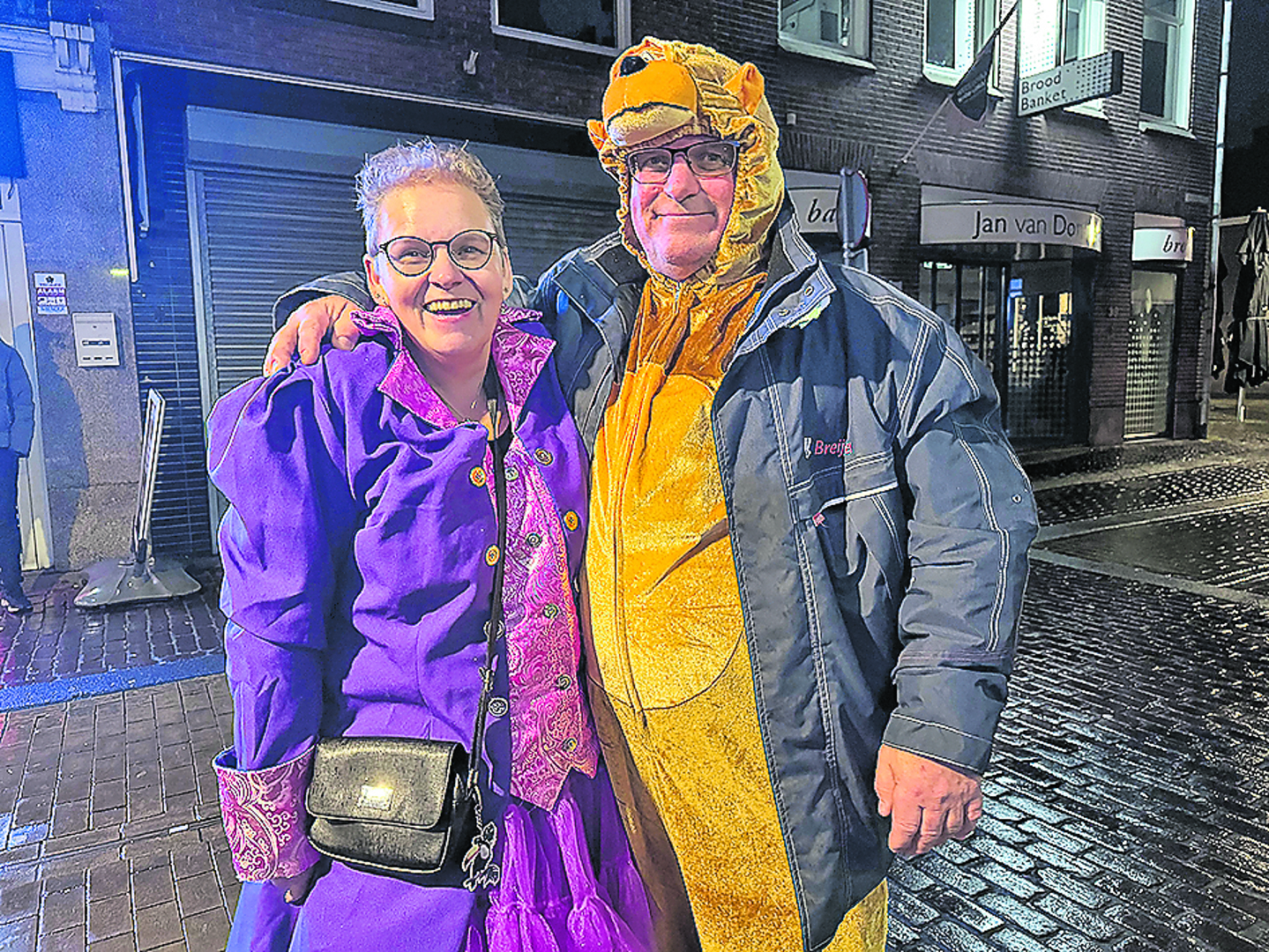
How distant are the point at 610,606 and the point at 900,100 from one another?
42.1ft

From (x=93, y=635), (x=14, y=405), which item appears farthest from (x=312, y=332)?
(x=14, y=405)

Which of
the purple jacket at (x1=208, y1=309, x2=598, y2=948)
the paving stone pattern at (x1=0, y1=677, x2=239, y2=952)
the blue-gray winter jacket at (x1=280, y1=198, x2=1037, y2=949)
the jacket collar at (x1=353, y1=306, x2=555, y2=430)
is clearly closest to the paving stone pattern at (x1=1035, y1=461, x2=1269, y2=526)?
the paving stone pattern at (x1=0, y1=677, x2=239, y2=952)

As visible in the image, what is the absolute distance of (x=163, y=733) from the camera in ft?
16.0

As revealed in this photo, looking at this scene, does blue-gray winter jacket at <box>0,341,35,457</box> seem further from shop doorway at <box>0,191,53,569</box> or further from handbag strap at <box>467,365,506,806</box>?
handbag strap at <box>467,365,506,806</box>

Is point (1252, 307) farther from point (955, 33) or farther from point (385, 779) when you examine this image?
point (385, 779)

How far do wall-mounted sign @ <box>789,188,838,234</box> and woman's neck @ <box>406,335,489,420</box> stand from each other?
10.3 metres

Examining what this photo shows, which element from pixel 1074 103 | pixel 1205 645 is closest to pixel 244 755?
pixel 1205 645

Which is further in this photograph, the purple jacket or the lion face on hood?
the lion face on hood

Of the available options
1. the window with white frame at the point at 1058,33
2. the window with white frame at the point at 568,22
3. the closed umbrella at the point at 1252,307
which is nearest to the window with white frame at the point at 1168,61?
the window with white frame at the point at 1058,33

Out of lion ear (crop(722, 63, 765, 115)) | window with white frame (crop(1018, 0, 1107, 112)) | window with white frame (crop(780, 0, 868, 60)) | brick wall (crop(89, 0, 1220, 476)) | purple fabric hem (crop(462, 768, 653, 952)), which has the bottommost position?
purple fabric hem (crop(462, 768, 653, 952))

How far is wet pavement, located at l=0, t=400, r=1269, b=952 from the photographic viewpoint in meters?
3.20

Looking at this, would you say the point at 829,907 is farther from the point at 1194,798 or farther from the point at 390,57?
the point at 390,57

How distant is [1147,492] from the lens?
11930 mm

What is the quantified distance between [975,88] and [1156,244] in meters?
5.67
